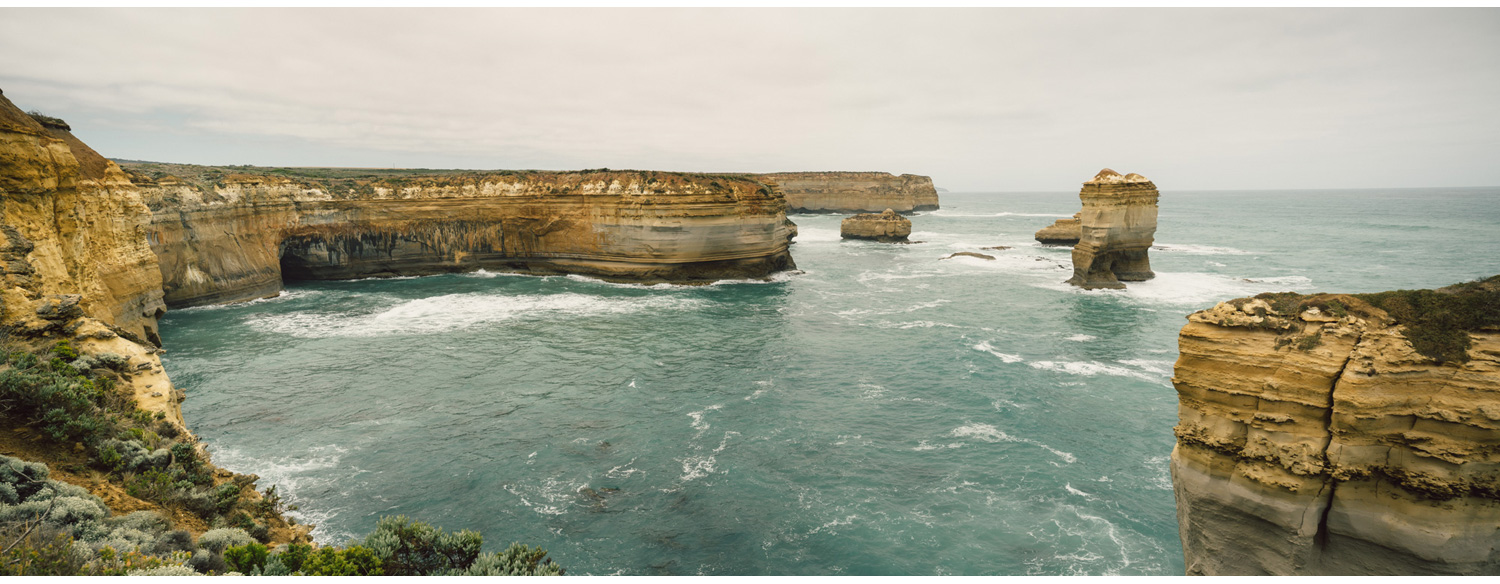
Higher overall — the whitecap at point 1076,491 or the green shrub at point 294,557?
the green shrub at point 294,557

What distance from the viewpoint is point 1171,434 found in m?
17.3

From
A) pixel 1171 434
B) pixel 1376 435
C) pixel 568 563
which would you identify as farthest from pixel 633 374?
pixel 1376 435

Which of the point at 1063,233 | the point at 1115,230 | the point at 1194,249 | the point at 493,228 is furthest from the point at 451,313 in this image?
the point at 1194,249

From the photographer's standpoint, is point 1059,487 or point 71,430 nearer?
point 71,430

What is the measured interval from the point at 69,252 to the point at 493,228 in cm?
3253

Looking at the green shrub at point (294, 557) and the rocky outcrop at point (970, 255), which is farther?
the rocky outcrop at point (970, 255)

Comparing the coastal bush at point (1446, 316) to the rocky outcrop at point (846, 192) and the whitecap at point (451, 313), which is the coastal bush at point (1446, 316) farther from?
the rocky outcrop at point (846, 192)

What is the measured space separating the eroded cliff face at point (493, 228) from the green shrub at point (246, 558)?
117 feet

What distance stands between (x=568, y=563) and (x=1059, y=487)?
11527 mm

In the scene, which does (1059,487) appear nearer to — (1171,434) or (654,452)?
(1171,434)

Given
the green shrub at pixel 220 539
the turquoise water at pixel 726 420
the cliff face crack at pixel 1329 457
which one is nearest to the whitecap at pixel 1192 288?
the turquoise water at pixel 726 420

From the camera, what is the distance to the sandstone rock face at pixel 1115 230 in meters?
37.2

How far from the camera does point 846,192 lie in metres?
127

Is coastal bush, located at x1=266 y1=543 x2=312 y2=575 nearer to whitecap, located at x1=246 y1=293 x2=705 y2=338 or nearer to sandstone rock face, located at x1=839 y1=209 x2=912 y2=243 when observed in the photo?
whitecap, located at x1=246 y1=293 x2=705 y2=338
